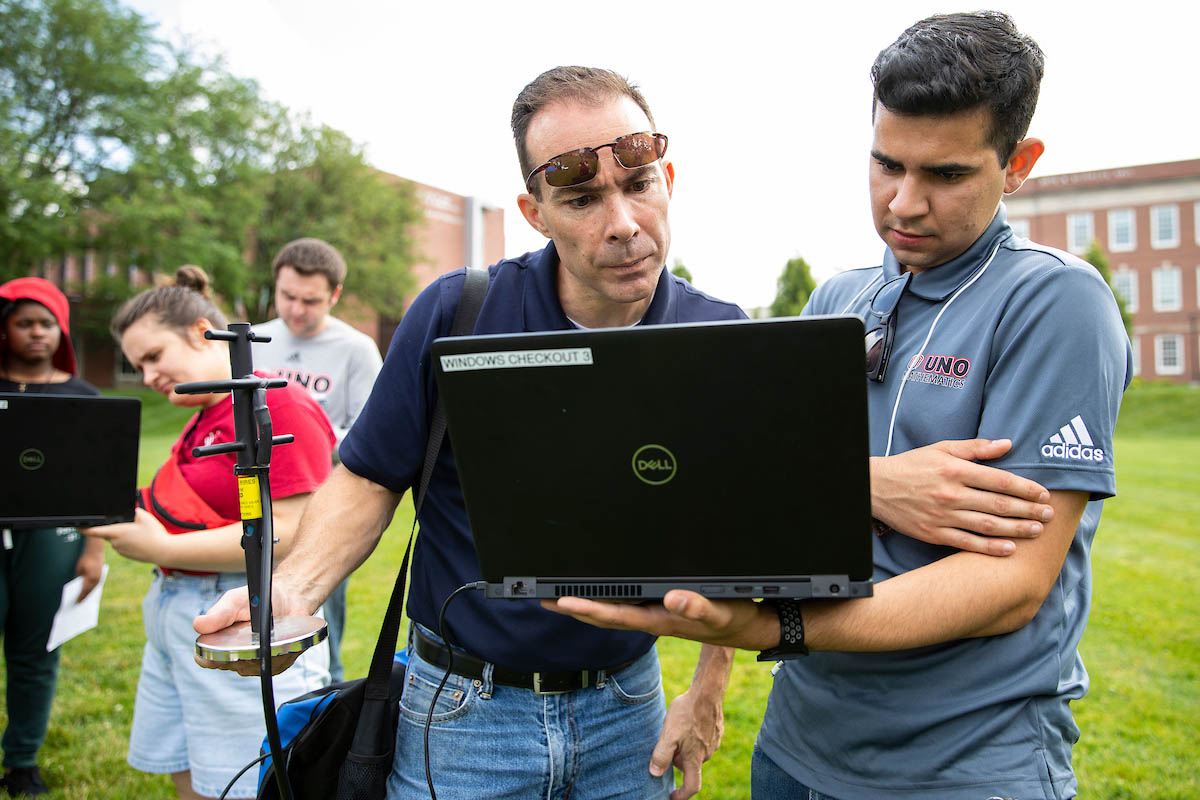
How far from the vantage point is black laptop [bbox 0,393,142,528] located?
2818 millimetres

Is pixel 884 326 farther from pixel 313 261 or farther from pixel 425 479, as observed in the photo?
pixel 313 261

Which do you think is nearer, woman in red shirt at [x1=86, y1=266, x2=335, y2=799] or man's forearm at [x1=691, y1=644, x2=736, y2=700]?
man's forearm at [x1=691, y1=644, x2=736, y2=700]

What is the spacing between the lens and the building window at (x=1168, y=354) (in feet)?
154

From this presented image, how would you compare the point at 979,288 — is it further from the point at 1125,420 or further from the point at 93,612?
the point at 1125,420

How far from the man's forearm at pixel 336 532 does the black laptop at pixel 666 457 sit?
2.47ft

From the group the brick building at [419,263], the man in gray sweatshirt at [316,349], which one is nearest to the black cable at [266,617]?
the man in gray sweatshirt at [316,349]

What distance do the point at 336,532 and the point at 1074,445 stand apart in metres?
1.59

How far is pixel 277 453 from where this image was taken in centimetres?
291

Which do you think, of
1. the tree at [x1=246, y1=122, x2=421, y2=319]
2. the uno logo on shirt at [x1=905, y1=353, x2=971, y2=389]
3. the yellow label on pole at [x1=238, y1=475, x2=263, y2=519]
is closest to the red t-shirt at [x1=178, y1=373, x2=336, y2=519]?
the yellow label on pole at [x1=238, y1=475, x2=263, y2=519]

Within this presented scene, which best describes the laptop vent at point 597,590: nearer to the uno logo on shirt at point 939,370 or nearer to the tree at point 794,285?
the uno logo on shirt at point 939,370

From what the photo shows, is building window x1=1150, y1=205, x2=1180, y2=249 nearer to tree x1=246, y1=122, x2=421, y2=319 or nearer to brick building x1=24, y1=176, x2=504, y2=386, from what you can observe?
brick building x1=24, y1=176, x2=504, y2=386

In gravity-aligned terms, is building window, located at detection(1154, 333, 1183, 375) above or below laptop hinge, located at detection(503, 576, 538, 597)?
above

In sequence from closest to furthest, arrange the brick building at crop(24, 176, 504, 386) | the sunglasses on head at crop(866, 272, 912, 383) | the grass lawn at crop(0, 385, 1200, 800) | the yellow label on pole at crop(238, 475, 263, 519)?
the yellow label on pole at crop(238, 475, 263, 519), the sunglasses on head at crop(866, 272, 912, 383), the grass lawn at crop(0, 385, 1200, 800), the brick building at crop(24, 176, 504, 386)

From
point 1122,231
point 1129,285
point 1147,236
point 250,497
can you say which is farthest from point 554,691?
point 1122,231
